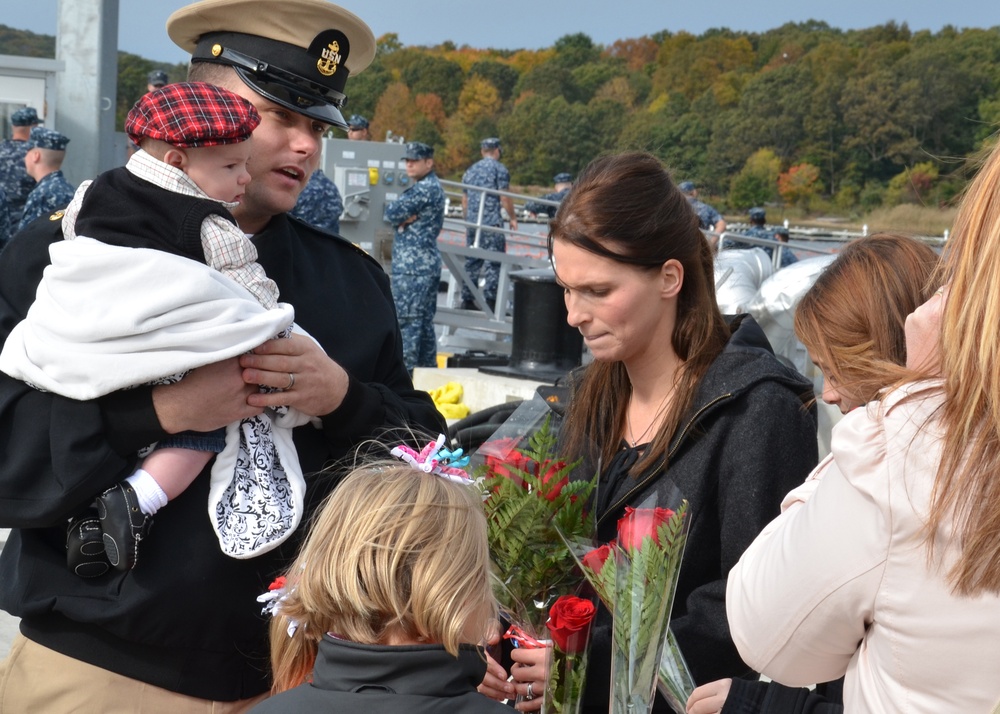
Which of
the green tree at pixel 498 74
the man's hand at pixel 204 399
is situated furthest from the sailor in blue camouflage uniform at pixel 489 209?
the green tree at pixel 498 74

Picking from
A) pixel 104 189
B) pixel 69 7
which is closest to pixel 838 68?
pixel 69 7

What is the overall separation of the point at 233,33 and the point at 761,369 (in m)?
1.35

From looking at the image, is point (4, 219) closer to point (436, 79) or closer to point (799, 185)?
point (799, 185)

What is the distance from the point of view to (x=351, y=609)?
58.4 inches

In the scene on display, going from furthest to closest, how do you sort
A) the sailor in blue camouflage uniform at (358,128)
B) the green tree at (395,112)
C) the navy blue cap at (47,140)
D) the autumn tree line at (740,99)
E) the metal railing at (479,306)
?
the green tree at (395,112) < the autumn tree line at (740,99) < the sailor in blue camouflage uniform at (358,128) < the metal railing at (479,306) < the navy blue cap at (47,140)

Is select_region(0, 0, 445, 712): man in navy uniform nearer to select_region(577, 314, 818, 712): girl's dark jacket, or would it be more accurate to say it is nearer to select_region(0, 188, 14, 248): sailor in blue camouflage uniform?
select_region(577, 314, 818, 712): girl's dark jacket

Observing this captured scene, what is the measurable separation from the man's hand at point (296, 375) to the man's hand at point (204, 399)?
0.09 feet

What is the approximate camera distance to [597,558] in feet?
5.70

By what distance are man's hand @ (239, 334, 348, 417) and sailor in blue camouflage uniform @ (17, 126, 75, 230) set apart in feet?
26.3

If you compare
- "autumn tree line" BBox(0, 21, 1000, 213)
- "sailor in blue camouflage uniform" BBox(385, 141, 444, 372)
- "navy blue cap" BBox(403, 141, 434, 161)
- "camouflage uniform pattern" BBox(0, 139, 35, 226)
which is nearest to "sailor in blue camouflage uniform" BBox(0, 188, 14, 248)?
"camouflage uniform pattern" BBox(0, 139, 35, 226)

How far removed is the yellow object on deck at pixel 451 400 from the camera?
21.5 feet

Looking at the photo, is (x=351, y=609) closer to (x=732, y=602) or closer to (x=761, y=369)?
Answer: (x=732, y=602)

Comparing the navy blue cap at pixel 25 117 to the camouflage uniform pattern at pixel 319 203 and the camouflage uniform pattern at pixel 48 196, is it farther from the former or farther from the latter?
the camouflage uniform pattern at pixel 319 203

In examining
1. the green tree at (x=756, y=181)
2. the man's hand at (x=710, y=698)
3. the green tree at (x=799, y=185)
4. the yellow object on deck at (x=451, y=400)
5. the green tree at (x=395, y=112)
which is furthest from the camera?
the green tree at (x=395, y=112)
